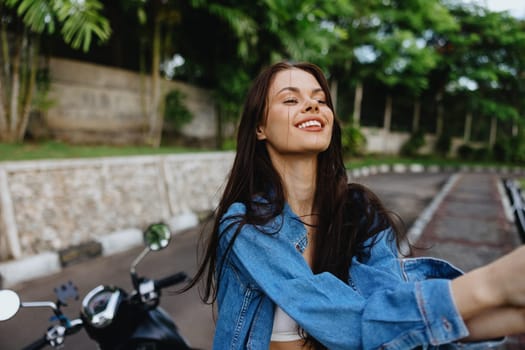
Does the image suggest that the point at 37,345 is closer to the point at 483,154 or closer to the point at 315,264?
the point at 315,264

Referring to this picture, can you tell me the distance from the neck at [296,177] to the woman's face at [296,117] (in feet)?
0.14

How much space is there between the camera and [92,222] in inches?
172

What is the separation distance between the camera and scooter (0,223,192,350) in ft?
4.56

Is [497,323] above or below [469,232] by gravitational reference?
above

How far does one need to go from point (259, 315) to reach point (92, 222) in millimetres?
4002

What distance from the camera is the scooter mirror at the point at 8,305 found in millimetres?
1058

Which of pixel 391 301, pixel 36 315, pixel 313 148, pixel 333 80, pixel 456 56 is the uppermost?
pixel 456 56

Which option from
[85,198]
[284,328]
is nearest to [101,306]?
[284,328]

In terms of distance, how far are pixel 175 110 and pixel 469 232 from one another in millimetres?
6504

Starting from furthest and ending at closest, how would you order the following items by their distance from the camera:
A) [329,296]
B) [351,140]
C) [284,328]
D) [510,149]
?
[510,149] < [351,140] < [284,328] < [329,296]

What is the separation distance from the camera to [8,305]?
108cm

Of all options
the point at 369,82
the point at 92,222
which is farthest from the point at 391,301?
the point at 369,82

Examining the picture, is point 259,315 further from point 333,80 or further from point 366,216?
point 333,80

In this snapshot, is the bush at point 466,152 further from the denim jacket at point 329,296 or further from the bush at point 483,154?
the denim jacket at point 329,296
